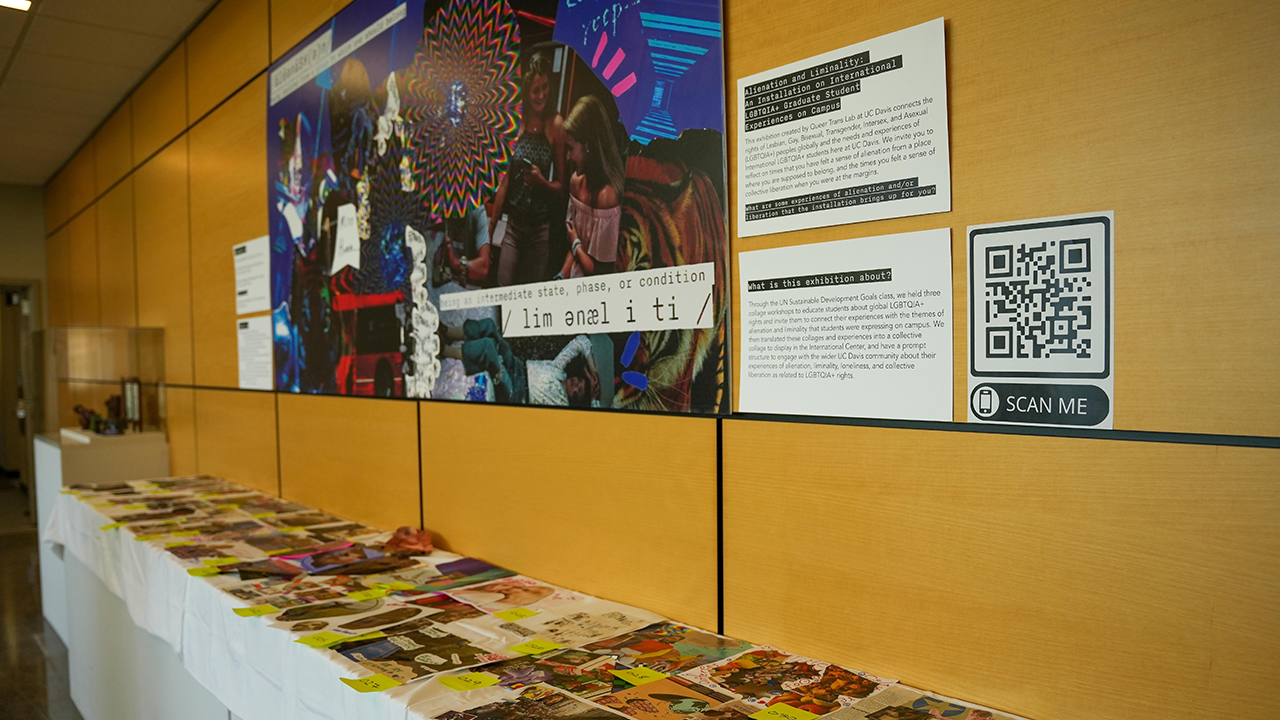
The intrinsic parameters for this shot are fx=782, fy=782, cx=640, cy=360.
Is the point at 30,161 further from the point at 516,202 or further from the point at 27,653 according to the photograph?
the point at 516,202

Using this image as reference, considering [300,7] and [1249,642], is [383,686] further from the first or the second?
[300,7]

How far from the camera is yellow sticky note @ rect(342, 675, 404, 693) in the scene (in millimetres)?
1342

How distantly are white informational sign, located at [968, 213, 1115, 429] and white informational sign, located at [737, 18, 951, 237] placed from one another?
0.13 m

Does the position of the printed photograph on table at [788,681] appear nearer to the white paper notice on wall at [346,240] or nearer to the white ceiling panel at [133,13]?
the white paper notice on wall at [346,240]

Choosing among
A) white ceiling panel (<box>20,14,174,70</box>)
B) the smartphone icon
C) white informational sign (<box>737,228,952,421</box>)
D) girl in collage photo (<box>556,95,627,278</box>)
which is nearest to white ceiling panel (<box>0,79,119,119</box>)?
white ceiling panel (<box>20,14,174,70</box>)

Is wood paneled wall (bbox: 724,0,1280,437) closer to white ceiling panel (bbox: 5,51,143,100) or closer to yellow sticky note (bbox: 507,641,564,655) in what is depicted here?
yellow sticky note (bbox: 507,641,564,655)

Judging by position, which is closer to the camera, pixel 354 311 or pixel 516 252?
pixel 516 252

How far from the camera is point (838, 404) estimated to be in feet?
4.43

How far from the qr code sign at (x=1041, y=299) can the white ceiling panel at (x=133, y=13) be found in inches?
163

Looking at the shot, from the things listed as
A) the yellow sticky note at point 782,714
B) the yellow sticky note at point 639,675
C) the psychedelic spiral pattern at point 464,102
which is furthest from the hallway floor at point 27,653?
the yellow sticky note at point 782,714

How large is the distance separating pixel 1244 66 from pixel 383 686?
1546mm

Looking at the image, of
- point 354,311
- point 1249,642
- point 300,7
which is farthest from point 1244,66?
point 300,7

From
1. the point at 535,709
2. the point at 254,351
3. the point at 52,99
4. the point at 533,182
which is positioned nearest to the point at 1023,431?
the point at 535,709

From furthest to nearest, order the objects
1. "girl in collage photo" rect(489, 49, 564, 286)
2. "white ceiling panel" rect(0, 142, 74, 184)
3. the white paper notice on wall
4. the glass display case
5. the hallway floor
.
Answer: "white ceiling panel" rect(0, 142, 74, 184), the glass display case, the hallway floor, the white paper notice on wall, "girl in collage photo" rect(489, 49, 564, 286)
